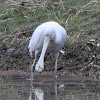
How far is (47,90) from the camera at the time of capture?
32.7 ft

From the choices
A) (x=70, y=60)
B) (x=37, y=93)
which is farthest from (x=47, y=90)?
(x=70, y=60)

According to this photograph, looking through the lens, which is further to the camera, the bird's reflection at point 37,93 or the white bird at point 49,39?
the white bird at point 49,39

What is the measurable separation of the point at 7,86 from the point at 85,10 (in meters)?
5.06

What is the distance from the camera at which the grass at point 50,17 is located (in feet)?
45.4

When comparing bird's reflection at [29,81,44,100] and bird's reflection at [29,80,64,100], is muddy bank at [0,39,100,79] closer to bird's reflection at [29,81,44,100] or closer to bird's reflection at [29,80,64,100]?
bird's reflection at [29,80,64,100]

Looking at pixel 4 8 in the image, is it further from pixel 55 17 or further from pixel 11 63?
pixel 11 63

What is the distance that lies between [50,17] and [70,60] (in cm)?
255

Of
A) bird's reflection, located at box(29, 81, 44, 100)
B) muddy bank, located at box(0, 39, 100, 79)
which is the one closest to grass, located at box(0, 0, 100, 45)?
muddy bank, located at box(0, 39, 100, 79)

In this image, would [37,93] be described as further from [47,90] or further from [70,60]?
[70,60]

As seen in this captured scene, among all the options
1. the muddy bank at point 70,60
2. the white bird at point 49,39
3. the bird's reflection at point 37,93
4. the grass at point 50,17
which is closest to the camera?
the bird's reflection at point 37,93

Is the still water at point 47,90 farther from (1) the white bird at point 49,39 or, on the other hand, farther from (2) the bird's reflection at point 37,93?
(1) the white bird at point 49,39

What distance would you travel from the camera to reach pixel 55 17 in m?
14.7

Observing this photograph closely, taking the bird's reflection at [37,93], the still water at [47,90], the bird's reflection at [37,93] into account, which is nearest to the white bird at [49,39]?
the still water at [47,90]

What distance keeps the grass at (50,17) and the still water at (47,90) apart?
2581mm
